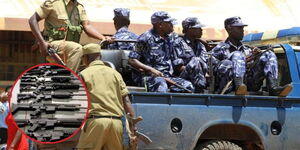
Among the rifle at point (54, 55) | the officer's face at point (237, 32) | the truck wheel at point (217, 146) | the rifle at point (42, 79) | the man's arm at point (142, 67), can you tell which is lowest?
the truck wheel at point (217, 146)

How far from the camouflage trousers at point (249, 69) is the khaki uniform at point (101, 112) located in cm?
225

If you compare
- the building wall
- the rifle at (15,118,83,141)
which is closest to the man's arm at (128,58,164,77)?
the rifle at (15,118,83,141)

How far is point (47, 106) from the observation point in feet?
16.6

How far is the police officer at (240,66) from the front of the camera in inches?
296

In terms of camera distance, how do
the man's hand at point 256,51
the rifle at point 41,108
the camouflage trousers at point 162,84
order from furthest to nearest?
the man's hand at point 256,51 < the camouflage trousers at point 162,84 < the rifle at point 41,108

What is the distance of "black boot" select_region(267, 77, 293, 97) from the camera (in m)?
7.27

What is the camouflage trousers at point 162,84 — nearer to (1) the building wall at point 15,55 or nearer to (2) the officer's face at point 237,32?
(2) the officer's face at point 237,32

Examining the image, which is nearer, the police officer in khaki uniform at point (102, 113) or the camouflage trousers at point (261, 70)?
the police officer in khaki uniform at point (102, 113)

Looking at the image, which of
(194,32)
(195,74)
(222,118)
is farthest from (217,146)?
(194,32)

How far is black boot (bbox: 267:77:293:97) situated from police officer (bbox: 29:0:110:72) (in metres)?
2.38

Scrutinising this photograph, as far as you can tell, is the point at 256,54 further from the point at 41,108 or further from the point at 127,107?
the point at 41,108

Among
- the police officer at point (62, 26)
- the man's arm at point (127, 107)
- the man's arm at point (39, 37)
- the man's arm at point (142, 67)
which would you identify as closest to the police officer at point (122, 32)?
the man's arm at point (142, 67)

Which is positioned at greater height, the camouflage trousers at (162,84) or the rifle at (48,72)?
the rifle at (48,72)

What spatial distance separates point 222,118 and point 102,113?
1.88 m
